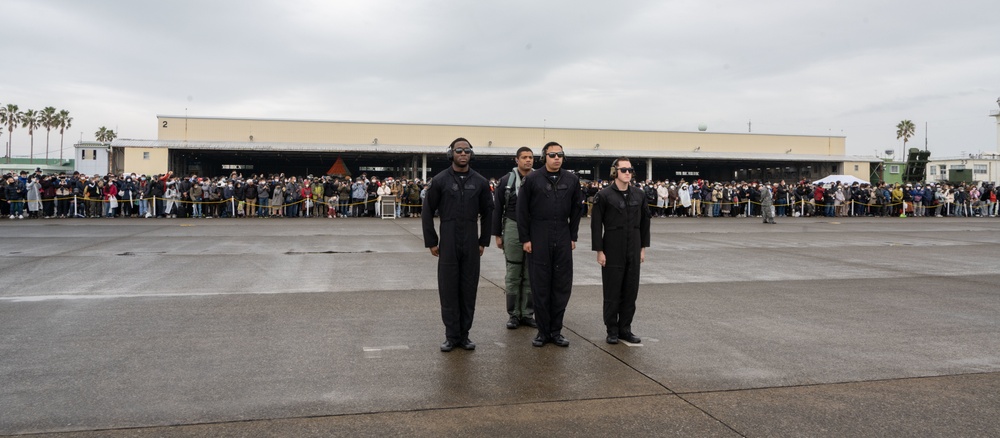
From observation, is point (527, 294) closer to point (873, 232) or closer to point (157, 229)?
point (157, 229)

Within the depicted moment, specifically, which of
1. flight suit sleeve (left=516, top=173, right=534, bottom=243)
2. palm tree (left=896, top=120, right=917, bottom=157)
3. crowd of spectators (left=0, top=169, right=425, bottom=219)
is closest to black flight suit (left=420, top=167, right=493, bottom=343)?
flight suit sleeve (left=516, top=173, right=534, bottom=243)

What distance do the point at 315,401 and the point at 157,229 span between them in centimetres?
1792

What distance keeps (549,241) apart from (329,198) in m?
24.3

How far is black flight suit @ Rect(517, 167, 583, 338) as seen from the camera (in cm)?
616

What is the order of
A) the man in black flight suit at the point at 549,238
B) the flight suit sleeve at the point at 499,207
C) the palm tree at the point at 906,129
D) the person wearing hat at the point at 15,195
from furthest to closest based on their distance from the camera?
the palm tree at the point at 906,129
the person wearing hat at the point at 15,195
the flight suit sleeve at the point at 499,207
the man in black flight suit at the point at 549,238

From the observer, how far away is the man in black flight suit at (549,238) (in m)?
6.15

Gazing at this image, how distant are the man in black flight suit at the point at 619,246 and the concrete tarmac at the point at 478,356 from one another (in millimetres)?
321

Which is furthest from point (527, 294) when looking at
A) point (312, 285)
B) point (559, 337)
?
point (312, 285)

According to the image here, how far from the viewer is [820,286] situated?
9.91 metres

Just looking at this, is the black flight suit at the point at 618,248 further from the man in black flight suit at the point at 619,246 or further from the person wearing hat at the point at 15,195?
the person wearing hat at the point at 15,195

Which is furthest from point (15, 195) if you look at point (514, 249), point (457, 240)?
point (457, 240)

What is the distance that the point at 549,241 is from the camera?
6.17 metres

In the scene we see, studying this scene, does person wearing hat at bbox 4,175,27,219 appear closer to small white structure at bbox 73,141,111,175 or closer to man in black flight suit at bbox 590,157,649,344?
small white structure at bbox 73,141,111,175

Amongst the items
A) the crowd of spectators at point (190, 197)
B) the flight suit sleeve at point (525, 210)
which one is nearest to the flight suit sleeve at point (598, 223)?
the flight suit sleeve at point (525, 210)
